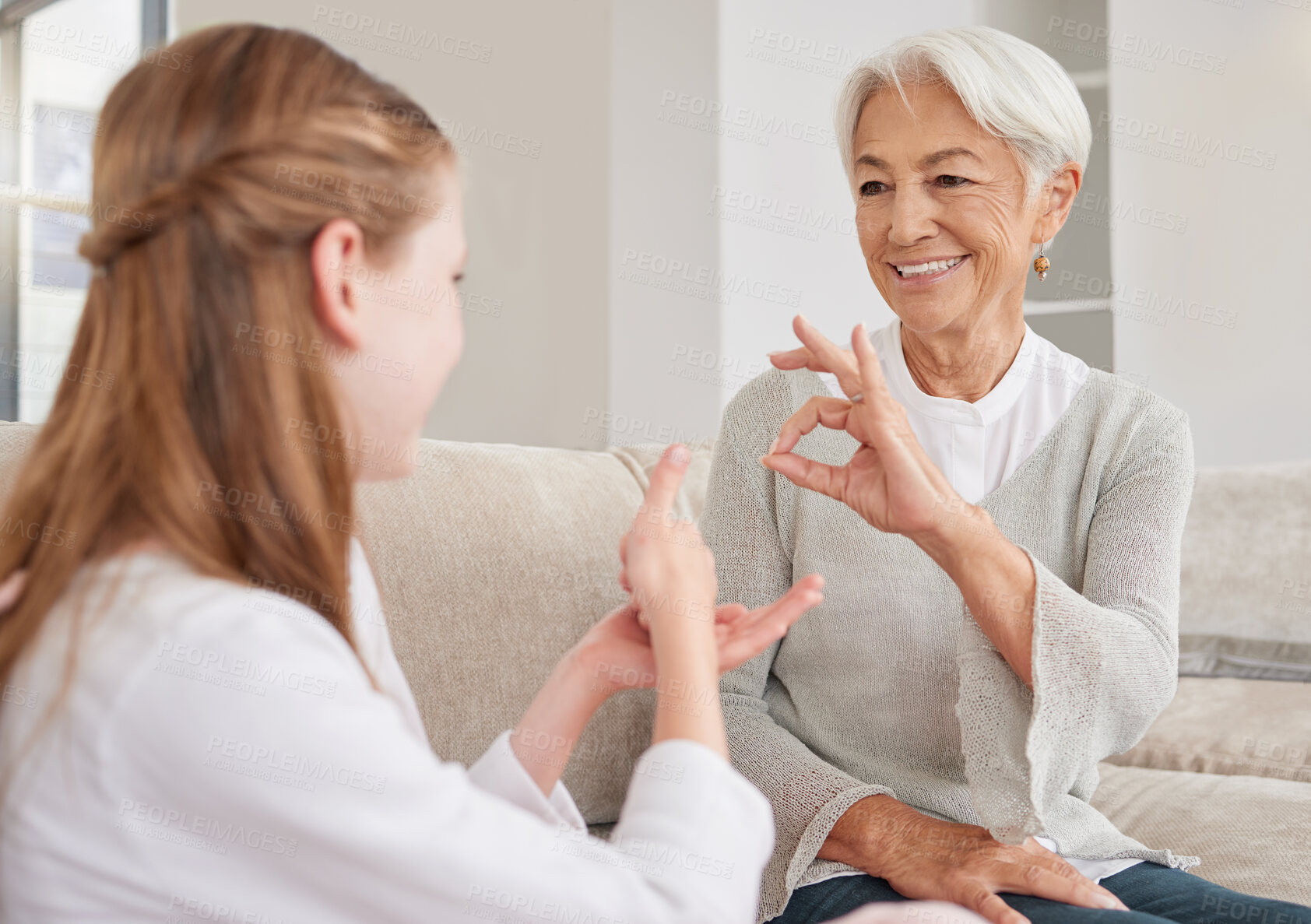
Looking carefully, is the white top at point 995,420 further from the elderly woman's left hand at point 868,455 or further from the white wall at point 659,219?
the white wall at point 659,219

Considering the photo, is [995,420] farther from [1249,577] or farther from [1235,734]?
[1249,577]

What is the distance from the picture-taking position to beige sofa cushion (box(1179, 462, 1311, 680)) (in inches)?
81.7

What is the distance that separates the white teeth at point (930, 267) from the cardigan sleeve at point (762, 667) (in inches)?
7.6

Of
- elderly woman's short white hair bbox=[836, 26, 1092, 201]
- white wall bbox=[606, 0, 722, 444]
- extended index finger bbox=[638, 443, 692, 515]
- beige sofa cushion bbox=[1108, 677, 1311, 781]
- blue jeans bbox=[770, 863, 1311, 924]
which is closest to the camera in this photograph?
extended index finger bbox=[638, 443, 692, 515]

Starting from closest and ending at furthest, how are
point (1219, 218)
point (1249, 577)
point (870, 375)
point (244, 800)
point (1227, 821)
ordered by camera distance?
1. point (244, 800)
2. point (870, 375)
3. point (1227, 821)
4. point (1249, 577)
5. point (1219, 218)

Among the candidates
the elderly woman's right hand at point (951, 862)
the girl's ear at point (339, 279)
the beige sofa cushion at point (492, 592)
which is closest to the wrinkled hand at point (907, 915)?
the elderly woman's right hand at point (951, 862)

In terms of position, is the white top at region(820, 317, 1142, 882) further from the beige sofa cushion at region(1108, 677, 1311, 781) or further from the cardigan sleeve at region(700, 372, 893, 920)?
the beige sofa cushion at region(1108, 677, 1311, 781)

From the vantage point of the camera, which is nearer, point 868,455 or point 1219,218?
point 868,455

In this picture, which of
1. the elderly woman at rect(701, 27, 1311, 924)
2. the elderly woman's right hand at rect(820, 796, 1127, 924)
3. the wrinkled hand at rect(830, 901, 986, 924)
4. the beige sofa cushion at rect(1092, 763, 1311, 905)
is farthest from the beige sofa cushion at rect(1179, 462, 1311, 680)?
the wrinkled hand at rect(830, 901, 986, 924)

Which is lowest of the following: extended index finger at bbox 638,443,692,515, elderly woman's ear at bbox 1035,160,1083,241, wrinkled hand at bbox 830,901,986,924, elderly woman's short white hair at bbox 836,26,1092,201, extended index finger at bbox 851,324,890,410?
wrinkled hand at bbox 830,901,986,924

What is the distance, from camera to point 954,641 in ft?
3.93

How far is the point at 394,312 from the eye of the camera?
2.29 ft

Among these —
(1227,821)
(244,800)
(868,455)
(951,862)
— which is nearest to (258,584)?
(244,800)

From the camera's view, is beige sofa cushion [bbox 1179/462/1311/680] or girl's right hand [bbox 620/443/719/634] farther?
beige sofa cushion [bbox 1179/462/1311/680]
